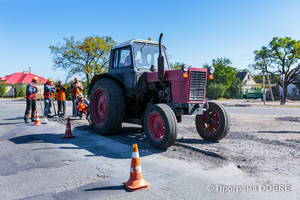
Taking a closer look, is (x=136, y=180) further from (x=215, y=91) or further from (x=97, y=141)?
(x=215, y=91)

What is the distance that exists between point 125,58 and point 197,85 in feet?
8.33

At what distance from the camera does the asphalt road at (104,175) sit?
10.5 feet

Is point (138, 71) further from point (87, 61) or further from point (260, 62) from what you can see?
point (87, 61)

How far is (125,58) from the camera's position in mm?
7207

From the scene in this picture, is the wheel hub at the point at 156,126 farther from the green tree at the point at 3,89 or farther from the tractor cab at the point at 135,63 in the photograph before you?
the green tree at the point at 3,89

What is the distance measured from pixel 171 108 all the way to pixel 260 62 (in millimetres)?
26883

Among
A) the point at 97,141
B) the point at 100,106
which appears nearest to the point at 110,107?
the point at 97,141

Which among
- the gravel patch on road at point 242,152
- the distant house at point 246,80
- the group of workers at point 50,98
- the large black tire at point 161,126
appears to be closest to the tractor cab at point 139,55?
the large black tire at point 161,126

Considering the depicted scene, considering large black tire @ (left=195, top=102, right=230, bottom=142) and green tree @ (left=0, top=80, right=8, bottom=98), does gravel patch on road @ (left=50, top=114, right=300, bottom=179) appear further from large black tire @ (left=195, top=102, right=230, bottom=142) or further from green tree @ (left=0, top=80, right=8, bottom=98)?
green tree @ (left=0, top=80, right=8, bottom=98)

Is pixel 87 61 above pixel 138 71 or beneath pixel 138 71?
above

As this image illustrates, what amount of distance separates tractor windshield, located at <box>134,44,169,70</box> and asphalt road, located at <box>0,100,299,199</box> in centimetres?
252

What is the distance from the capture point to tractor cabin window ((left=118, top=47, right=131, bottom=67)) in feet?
23.1

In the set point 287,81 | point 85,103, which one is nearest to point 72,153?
point 85,103

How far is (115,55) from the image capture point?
771 centimetres
